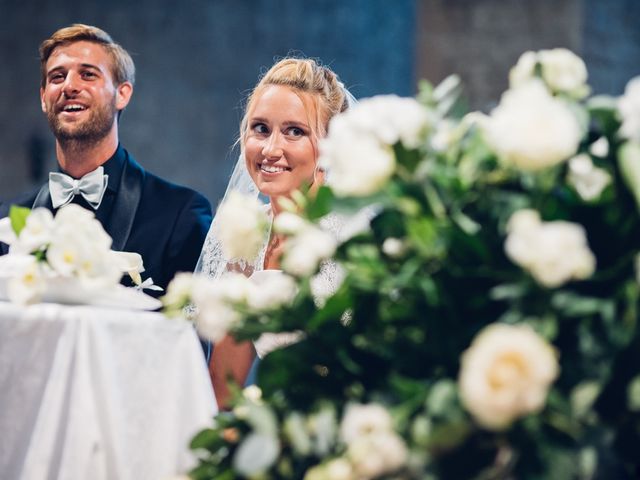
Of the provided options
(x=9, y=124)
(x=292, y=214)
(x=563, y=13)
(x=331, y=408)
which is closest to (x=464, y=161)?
(x=292, y=214)

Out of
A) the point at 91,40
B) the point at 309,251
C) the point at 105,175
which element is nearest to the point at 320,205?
the point at 309,251

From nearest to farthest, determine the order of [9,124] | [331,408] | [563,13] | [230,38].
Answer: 1. [331,408]
2. [563,13]
3. [9,124]
4. [230,38]

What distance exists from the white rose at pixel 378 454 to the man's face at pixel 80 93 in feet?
8.03

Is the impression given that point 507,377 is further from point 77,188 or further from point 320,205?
point 77,188

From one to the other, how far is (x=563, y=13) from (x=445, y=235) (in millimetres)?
4825

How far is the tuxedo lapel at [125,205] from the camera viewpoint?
3301 mm

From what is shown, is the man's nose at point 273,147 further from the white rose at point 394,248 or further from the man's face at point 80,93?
the white rose at point 394,248

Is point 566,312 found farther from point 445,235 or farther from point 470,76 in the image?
point 470,76

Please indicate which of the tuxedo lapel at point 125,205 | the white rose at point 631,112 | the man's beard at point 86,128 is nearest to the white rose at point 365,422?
the white rose at point 631,112

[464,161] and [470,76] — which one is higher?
[470,76]

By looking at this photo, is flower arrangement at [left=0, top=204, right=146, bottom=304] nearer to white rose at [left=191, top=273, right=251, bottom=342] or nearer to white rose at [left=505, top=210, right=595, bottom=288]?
white rose at [left=191, top=273, right=251, bottom=342]

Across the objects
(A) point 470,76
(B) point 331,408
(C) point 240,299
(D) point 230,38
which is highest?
(D) point 230,38

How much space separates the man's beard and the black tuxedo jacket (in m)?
0.09

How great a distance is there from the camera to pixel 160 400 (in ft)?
6.40
